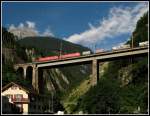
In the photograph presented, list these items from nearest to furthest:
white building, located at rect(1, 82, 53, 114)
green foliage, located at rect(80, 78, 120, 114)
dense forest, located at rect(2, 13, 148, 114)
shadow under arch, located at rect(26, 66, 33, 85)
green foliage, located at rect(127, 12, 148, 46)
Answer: green foliage, located at rect(80, 78, 120, 114) → dense forest, located at rect(2, 13, 148, 114) → white building, located at rect(1, 82, 53, 114) → shadow under arch, located at rect(26, 66, 33, 85) → green foliage, located at rect(127, 12, 148, 46)

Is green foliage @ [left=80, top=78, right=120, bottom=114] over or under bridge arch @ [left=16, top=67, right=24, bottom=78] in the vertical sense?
under

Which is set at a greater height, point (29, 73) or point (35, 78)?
point (29, 73)

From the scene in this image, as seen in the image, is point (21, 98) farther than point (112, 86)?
Yes

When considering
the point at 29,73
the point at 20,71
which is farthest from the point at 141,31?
the point at 20,71

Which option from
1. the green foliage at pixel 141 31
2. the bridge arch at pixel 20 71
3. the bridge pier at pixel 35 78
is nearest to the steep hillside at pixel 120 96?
the green foliage at pixel 141 31

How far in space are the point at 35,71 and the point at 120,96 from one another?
4470 centimetres

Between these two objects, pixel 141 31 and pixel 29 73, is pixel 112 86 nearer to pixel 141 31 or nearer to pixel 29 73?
pixel 29 73

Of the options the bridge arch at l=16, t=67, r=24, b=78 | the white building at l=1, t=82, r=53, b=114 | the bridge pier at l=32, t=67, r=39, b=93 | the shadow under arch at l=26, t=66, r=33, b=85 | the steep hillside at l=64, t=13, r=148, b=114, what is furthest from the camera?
the bridge arch at l=16, t=67, r=24, b=78

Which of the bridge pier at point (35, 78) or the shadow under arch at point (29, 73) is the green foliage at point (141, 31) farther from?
the shadow under arch at point (29, 73)

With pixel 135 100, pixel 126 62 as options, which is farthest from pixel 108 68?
pixel 135 100

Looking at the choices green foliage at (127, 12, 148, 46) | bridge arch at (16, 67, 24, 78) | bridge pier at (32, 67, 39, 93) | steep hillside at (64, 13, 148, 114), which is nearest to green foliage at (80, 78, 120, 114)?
steep hillside at (64, 13, 148, 114)

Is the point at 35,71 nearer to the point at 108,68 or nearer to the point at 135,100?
the point at 108,68

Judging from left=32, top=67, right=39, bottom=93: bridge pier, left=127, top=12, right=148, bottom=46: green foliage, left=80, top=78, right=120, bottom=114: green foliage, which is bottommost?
left=80, top=78, right=120, bottom=114: green foliage

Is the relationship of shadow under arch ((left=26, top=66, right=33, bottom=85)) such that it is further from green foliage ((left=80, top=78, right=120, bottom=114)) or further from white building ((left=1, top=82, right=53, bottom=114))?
green foliage ((left=80, top=78, right=120, bottom=114))
